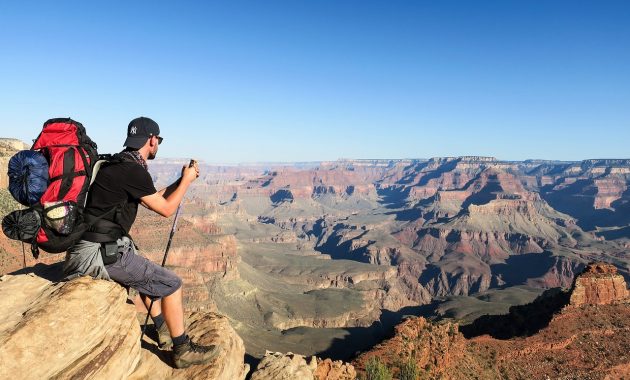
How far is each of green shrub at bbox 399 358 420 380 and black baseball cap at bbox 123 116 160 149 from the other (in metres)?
27.5

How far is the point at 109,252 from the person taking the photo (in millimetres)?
8141

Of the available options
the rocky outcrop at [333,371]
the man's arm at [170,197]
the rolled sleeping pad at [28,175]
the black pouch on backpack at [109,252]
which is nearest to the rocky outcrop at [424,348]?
the rocky outcrop at [333,371]

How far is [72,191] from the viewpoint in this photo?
24.3ft

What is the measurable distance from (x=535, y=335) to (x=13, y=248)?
66.6 m

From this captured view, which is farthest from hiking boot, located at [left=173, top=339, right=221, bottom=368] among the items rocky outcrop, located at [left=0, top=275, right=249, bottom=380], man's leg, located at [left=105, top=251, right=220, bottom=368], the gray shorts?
the gray shorts

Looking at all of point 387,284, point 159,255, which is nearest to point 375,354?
point 159,255

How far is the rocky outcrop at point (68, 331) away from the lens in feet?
23.5

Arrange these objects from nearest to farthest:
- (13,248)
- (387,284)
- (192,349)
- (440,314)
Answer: (192,349), (13,248), (440,314), (387,284)

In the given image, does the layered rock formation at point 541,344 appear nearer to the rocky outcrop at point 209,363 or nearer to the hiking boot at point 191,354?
the rocky outcrop at point 209,363

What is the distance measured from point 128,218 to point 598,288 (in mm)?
62290

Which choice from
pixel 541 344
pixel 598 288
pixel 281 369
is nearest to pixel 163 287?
pixel 281 369

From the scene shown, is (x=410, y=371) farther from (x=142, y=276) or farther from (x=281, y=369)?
(x=142, y=276)

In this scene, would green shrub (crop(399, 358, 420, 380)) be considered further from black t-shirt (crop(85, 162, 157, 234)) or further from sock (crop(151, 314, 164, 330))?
black t-shirt (crop(85, 162, 157, 234))

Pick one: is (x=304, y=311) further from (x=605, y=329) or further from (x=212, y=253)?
(x=605, y=329)
